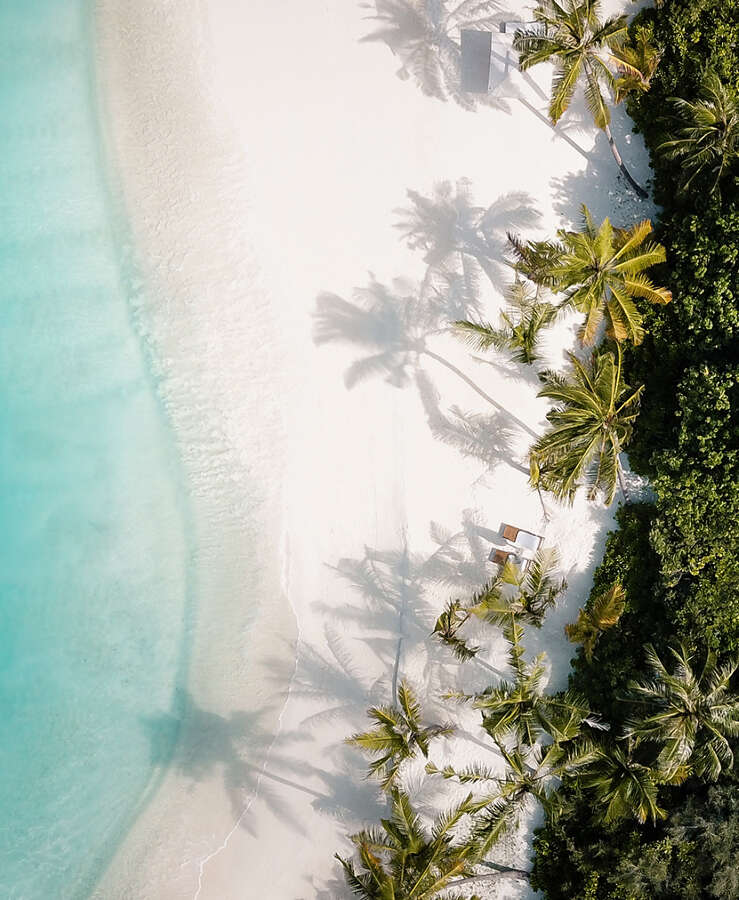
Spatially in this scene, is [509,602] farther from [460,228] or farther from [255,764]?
[460,228]

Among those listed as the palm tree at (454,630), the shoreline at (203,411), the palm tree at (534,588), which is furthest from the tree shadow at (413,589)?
the shoreline at (203,411)

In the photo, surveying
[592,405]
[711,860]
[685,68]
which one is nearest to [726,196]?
[685,68]

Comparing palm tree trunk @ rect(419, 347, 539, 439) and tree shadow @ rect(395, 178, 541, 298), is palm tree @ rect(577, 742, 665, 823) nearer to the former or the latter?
palm tree trunk @ rect(419, 347, 539, 439)

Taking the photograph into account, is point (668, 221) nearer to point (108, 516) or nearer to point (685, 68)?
point (685, 68)

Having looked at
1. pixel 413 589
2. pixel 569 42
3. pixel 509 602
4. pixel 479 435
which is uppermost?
pixel 569 42

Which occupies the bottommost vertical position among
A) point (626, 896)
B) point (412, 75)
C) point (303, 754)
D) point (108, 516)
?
point (626, 896)

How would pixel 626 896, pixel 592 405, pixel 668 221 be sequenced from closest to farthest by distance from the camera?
pixel 592 405
pixel 626 896
pixel 668 221

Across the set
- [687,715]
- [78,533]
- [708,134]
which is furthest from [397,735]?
[708,134]
